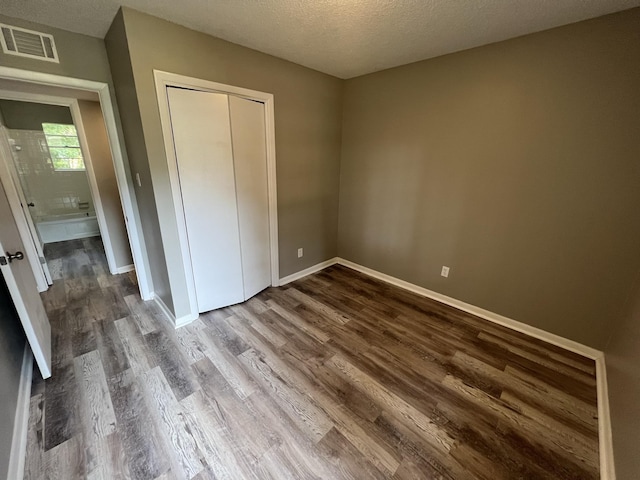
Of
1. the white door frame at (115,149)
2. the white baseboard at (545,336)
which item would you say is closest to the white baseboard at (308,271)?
the white baseboard at (545,336)

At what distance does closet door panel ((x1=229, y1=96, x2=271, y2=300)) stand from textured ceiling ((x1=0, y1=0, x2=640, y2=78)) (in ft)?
1.88

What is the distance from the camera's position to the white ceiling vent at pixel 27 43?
164 cm

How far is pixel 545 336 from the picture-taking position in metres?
2.15

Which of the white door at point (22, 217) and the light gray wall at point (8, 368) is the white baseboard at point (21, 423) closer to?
the light gray wall at point (8, 368)

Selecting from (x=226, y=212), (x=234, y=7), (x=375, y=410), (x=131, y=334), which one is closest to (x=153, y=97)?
(x=234, y=7)

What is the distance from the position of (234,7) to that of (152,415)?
260 centimetres

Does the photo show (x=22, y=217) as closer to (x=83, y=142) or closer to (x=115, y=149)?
(x=83, y=142)

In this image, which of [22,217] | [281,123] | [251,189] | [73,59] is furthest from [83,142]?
[281,123]

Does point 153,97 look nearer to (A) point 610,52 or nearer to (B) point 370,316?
(B) point 370,316

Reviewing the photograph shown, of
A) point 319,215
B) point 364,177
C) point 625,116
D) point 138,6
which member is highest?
point 138,6

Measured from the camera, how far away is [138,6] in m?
1.59

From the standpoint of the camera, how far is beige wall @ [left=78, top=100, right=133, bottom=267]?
2854mm

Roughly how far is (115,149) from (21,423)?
2061mm

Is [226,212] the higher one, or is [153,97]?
[153,97]
